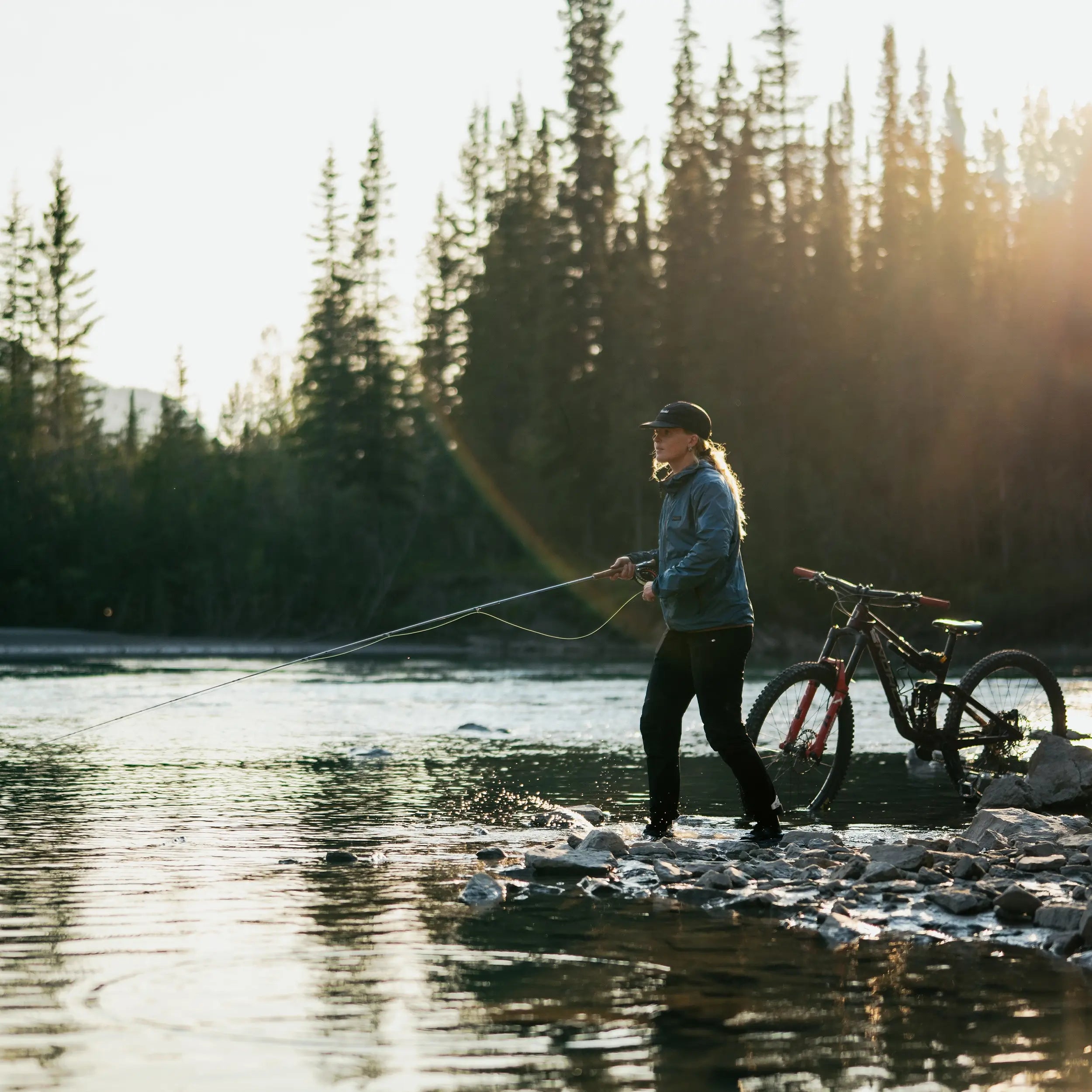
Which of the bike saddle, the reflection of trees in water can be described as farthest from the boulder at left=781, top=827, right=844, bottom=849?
the reflection of trees in water

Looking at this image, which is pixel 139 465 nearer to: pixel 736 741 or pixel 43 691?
pixel 43 691

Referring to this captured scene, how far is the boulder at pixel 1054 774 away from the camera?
10539 millimetres

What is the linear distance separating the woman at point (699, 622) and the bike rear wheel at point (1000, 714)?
2851 millimetres

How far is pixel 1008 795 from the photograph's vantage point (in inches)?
408

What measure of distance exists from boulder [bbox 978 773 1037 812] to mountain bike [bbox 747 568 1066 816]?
28 centimetres

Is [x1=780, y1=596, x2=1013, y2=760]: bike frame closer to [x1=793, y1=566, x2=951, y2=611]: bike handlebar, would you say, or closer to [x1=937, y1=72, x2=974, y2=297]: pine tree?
[x1=793, y1=566, x2=951, y2=611]: bike handlebar

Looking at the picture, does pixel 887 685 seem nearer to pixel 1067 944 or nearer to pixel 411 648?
pixel 1067 944

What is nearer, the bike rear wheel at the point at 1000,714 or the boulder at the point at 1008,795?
the boulder at the point at 1008,795

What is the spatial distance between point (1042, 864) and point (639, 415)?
4967 cm

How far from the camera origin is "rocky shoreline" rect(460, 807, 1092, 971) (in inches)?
242

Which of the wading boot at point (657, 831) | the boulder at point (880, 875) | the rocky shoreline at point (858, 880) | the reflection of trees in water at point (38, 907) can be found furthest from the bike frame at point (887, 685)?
the reflection of trees in water at point (38, 907)

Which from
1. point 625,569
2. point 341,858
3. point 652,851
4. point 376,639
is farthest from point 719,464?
point 341,858

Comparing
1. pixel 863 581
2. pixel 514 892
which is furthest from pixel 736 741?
pixel 863 581

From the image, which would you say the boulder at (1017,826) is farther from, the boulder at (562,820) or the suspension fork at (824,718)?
the boulder at (562,820)
